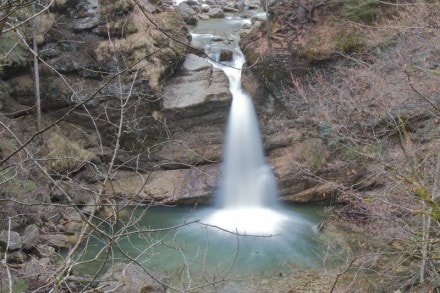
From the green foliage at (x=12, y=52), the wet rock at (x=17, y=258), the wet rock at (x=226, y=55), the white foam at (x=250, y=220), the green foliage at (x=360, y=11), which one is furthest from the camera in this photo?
the wet rock at (x=226, y=55)

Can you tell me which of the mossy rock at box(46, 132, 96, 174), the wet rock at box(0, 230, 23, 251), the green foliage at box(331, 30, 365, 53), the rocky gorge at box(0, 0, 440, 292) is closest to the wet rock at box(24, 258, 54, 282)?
the wet rock at box(0, 230, 23, 251)

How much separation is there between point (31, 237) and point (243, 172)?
616 centimetres

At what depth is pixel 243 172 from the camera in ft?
41.6

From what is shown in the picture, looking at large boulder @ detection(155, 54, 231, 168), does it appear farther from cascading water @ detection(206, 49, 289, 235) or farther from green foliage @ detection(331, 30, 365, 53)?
green foliage @ detection(331, 30, 365, 53)

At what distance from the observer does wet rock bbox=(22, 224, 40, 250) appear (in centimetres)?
841

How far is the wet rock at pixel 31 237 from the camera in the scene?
841 cm

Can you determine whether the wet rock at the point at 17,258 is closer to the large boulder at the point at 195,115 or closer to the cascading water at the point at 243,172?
the cascading water at the point at 243,172

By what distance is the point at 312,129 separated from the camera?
1225cm

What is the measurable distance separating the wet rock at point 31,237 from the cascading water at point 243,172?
4244mm

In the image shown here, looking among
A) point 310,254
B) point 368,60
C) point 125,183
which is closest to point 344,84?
point 368,60

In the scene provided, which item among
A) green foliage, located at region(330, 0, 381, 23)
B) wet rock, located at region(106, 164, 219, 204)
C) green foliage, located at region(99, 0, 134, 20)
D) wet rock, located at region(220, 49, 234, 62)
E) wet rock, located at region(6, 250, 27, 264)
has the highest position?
green foliage, located at region(99, 0, 134, 20)

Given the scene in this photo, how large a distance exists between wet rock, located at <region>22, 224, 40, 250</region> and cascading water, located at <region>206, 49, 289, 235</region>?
4244 millimetres

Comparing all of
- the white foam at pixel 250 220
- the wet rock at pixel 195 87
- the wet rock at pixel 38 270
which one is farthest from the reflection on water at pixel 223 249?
the wet rock at pixel 195 87

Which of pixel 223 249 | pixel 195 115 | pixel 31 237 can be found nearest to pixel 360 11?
pixel 195 115
